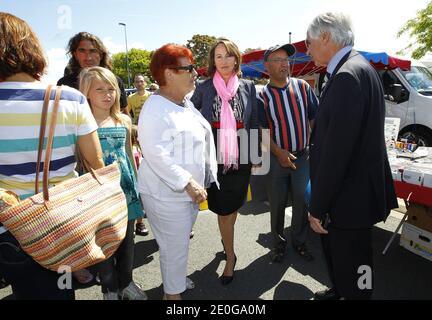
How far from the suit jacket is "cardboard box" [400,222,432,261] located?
1.83 meters

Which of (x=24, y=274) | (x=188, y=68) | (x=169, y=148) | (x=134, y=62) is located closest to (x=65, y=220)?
(x=24, y=274)

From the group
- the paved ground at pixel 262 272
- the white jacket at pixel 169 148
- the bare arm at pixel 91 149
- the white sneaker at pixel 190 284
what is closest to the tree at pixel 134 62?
the paved ground at pixel 262 272

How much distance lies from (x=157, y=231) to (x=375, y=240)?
261 centimetres

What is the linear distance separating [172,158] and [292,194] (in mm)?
1688

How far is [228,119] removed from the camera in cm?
246

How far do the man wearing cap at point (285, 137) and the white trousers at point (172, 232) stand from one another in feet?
4.08

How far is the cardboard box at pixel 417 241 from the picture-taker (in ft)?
9.37

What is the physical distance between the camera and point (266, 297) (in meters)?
2.53

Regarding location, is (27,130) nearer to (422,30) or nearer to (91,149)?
(91,149)

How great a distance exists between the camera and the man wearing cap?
2.96m

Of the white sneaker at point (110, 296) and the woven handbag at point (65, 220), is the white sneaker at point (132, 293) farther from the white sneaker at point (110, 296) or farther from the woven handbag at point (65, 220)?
the woven handbag at point (65, 220)

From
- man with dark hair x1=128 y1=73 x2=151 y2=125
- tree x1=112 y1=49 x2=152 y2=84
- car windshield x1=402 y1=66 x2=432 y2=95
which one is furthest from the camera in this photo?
tree x1=112 y1=49 x2=152 y2=84

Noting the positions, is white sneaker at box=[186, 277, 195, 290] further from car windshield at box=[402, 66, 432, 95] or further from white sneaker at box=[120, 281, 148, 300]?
car windshield at box=[402, 66, 432, 95]

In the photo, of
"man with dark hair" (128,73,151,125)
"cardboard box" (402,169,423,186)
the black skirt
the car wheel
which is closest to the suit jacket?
the black skirt
